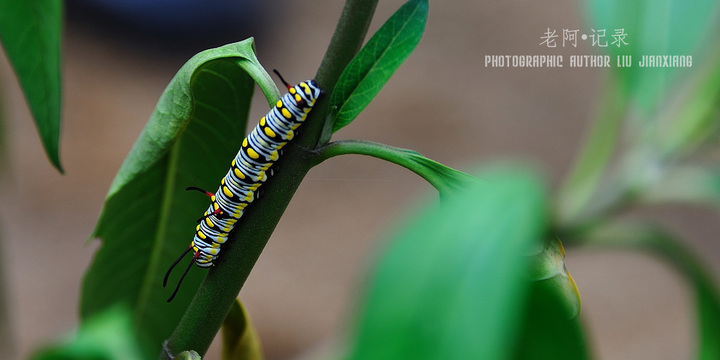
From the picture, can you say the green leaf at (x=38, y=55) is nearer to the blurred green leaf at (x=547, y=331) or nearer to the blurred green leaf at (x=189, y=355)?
the blurred green leaf at (x=189, y=355)

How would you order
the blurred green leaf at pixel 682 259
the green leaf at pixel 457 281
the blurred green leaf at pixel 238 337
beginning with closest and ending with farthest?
→ the green leaf at pixel 457 281 < the blurred green leaf at pixel 682 259 < the blurred green leaf at pixel 238 337

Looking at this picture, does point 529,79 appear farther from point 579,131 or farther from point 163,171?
point 163,171

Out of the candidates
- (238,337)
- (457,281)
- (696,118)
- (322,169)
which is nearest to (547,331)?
(457,281)

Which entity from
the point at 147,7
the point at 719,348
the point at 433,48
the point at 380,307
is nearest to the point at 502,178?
the point at 380,307

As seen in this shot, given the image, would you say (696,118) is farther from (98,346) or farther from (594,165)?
(98,346)

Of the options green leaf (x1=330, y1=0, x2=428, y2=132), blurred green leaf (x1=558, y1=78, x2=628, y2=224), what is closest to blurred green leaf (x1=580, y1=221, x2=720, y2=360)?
blurred green leaf (x1=558, y1=78, x2=628, y2=224)

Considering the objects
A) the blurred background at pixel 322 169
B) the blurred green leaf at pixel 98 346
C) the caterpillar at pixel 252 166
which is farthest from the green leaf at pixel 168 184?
the blurred background at pixel 322 169
